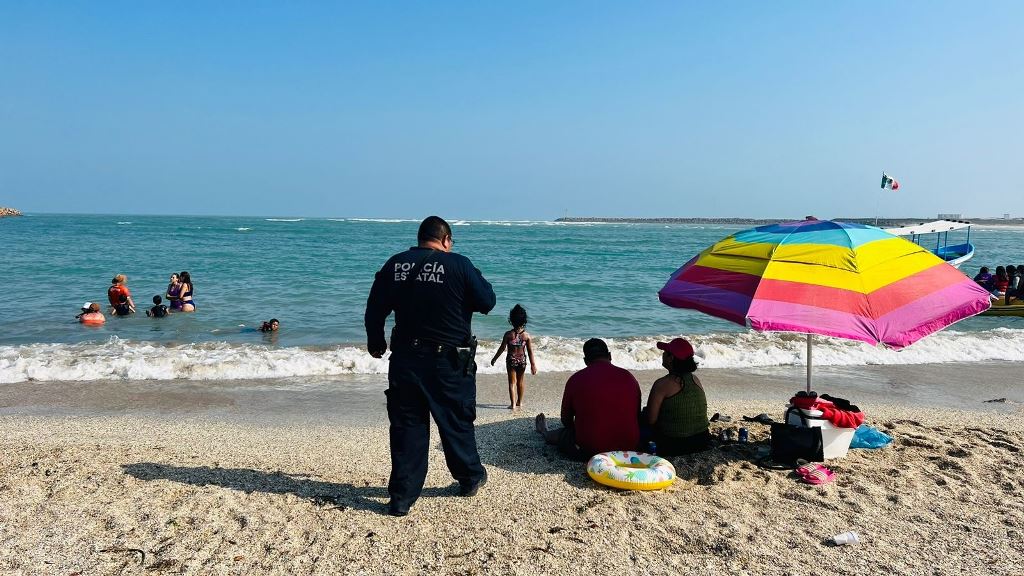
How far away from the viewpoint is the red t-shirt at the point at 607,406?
501 centimetres

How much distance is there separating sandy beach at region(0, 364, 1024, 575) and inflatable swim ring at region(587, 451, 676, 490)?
3.4 inches

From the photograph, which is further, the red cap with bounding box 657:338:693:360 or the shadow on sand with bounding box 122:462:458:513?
the red cap with bounding box 657:338:693:360

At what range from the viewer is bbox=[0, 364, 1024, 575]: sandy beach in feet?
12.0

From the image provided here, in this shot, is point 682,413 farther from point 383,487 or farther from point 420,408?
point 383,487

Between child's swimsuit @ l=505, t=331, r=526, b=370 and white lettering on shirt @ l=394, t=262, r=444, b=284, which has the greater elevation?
white lettering on shirt @ l=394, t=262, r=444, b=284

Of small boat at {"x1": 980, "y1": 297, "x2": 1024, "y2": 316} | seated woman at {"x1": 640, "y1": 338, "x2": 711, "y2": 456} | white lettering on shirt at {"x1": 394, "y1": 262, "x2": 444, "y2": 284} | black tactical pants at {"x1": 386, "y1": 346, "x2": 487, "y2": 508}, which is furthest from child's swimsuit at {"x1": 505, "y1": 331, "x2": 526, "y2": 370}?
small boat at {"x1": 980, "y1": 297, "x2": 1024, "y2": 316}

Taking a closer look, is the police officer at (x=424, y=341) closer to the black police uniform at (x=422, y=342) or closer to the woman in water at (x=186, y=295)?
the black police uniform at (x=422, y=342)

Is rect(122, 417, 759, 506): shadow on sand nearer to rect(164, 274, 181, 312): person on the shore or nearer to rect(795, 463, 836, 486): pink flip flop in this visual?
rect(795, 463, 836, 486): pink flip flop

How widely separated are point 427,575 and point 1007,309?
17.3 m

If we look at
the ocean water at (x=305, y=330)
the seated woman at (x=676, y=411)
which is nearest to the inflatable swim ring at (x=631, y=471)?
the seated woman at (x=676, y=411)

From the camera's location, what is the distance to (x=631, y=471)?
15.2ft

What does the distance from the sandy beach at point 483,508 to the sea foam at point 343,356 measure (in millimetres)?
2679

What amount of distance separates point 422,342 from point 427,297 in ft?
0.96

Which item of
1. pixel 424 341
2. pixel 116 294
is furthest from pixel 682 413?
pixel 116 294
